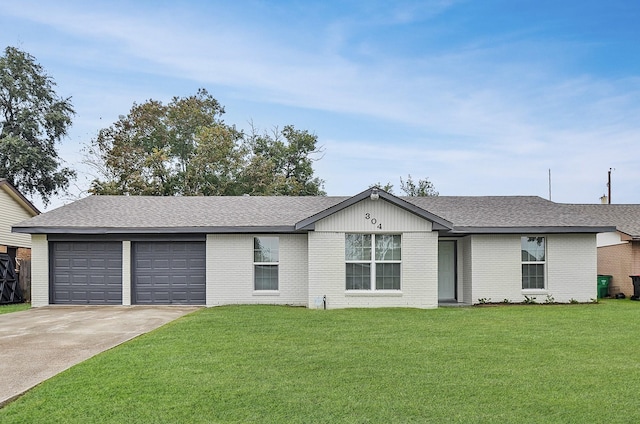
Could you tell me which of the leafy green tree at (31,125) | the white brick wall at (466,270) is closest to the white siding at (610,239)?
the white brick wall at (466,270)

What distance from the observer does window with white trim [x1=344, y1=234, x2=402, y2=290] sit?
1502 cm

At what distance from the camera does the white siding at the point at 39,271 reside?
53.4 feet

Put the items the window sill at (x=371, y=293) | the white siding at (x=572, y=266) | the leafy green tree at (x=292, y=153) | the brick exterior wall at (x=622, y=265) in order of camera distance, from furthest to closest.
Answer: the leafy green tree at (x=292, y=153) → the brick exterior wall at (x=622, y=265) → the white siding at (x=572, y=266) → the window sill at (x=371, y=293)

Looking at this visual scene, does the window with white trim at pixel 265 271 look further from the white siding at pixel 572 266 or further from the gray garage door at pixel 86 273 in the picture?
the white siding at pixel 572 266

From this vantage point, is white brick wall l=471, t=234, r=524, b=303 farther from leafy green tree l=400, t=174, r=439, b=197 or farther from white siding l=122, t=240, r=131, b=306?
leafy green tree l=400, t=174, r=439, b=197

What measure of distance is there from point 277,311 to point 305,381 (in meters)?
7.19

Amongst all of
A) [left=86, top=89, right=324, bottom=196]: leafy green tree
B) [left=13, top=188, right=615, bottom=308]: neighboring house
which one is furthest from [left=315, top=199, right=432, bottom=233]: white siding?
[left=86, top=89, right=324, bottom=196]: leafy green tree

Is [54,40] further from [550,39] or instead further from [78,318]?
[550,39]

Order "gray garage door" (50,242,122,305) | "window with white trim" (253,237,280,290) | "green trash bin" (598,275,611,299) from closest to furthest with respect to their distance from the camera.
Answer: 1. "window with white trim" (253,237,280,290)
2. "gray garage door" (50,242,122,305)
3. "green trash bin" (598,275,611,299)

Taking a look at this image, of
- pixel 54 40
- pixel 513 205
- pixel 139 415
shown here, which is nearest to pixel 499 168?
pixel 513 205

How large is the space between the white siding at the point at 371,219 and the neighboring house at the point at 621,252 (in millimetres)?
9591

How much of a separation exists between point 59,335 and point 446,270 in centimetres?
1175

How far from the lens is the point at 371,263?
49.3ft

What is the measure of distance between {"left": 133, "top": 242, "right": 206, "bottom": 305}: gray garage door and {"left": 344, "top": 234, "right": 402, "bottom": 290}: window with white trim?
4.84m
